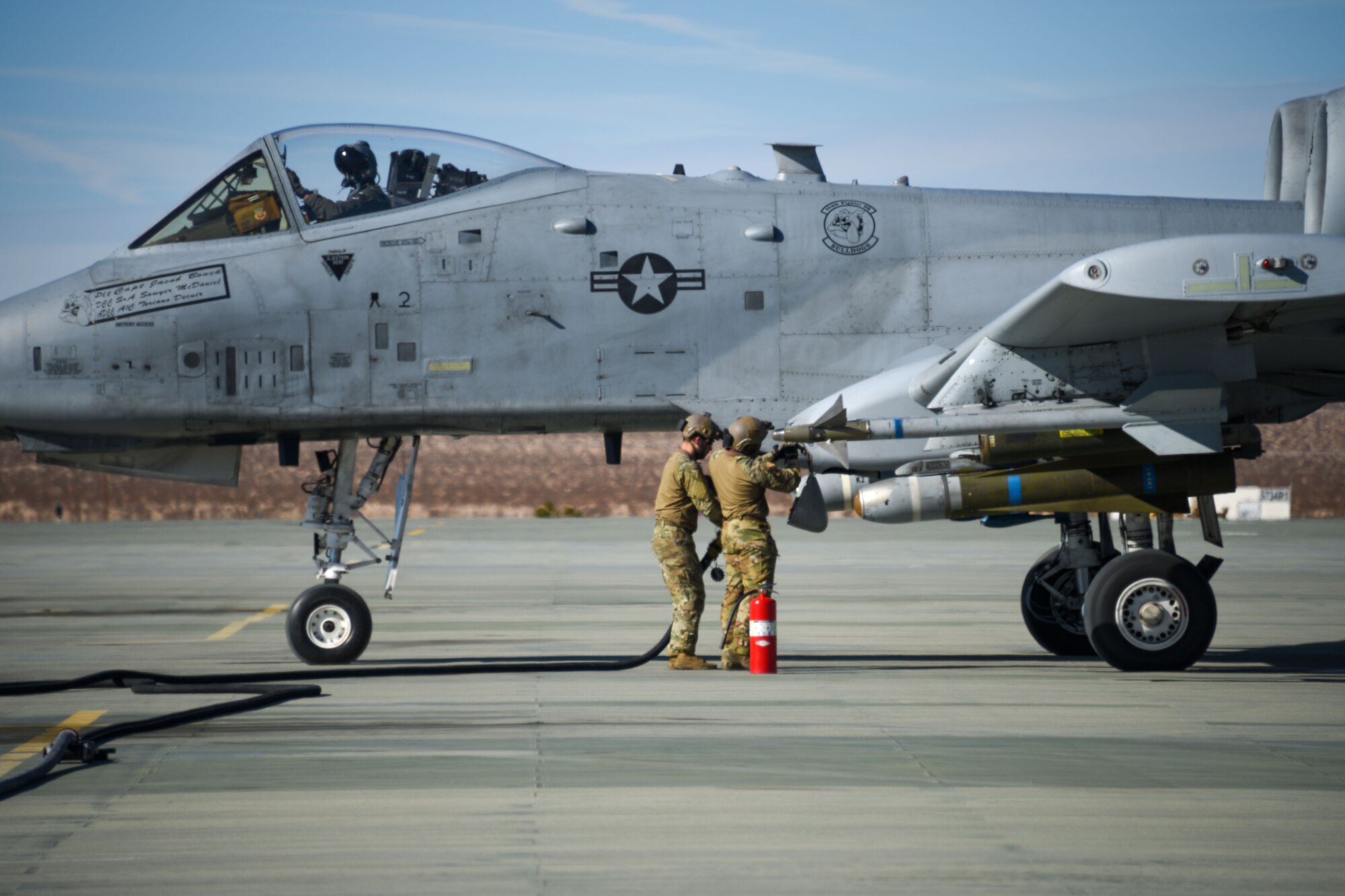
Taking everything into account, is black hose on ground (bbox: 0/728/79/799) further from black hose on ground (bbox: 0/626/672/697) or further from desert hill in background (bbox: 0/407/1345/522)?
desert hill in background (bbox: 0/407/1345/522)

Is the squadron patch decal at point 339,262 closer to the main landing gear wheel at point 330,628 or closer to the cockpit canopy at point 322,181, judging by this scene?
the cockpit canopy at point 322,181

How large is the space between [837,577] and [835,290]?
12868 mm

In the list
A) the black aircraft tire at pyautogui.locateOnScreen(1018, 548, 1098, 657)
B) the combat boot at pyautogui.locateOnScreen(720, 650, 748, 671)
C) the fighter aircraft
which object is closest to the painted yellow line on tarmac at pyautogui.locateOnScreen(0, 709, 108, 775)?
the fighter aircraft

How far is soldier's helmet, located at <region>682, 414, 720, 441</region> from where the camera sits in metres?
10.5

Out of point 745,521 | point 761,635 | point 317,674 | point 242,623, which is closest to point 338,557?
point 317,674

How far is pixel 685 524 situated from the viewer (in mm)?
10781

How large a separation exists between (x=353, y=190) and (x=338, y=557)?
304 cm

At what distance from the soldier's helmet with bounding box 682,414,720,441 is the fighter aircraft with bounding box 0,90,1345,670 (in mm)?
427

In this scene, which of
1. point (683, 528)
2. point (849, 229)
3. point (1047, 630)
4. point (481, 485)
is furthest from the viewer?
point (481, 485)

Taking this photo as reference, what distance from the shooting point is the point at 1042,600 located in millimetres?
12469

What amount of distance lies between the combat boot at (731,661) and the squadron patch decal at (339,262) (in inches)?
164

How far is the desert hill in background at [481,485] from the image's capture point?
6269 cm

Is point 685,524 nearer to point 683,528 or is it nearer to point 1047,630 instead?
point 683,528

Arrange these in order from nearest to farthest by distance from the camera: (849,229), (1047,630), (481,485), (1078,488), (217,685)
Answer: (217,685)
(1078,488)
(849,229)
(1047,630)
(481,485)
